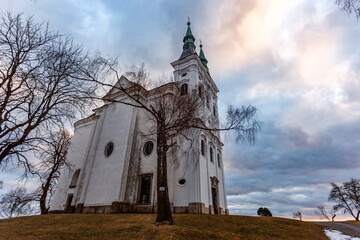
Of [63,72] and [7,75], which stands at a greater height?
[63,72]

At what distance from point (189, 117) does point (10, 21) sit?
816cm

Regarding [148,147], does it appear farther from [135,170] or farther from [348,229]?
[348,229]

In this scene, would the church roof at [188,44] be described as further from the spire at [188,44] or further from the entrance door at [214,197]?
the entrance door at [214,197]

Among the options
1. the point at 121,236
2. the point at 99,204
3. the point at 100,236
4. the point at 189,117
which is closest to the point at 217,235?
the point at 121,236

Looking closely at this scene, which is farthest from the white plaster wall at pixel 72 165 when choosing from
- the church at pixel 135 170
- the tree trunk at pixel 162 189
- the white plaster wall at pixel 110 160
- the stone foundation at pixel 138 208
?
the tree trunk at pixel 162 189

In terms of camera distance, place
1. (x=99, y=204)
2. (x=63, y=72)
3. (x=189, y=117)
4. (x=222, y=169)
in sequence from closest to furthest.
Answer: (x=63, y=72)
(x=189, y=117)
(x=99, y=204)
(x=222, y=169)

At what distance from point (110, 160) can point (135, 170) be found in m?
3.08

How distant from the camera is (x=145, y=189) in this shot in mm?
16531

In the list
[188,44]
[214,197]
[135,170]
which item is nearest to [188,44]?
[188,44]

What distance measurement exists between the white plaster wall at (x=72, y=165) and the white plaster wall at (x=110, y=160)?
2993 millimetres

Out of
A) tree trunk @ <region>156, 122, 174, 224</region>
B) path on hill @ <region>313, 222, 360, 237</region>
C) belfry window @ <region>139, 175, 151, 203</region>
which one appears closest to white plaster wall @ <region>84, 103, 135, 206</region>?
belfry window @ <region>139, 175, 151, 203</region>

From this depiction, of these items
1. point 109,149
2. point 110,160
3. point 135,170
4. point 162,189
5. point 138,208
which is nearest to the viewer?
point 162,189

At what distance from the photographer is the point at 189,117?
1007 cm

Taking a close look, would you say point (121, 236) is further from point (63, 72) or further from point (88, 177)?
point (88, 177)
